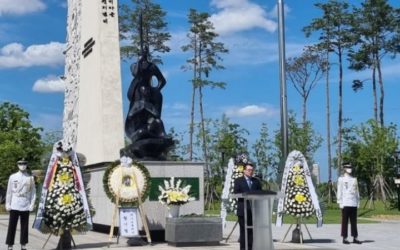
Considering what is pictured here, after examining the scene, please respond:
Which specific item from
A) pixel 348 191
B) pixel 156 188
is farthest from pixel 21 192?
pixel 348 191

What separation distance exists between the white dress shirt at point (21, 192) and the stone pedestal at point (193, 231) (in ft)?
9.74

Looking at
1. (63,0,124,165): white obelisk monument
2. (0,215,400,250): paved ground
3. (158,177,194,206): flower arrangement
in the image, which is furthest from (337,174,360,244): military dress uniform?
(63,0,124,165): white obelisk monument

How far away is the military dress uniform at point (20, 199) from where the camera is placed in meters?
13.5

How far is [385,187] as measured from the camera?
3566 cm

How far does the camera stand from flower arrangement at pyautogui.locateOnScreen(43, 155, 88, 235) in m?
13.6

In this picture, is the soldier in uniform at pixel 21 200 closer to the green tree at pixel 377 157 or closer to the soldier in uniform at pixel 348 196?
the soldier in uniform at pixel 348 196

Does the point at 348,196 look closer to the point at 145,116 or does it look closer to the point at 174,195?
the point at 174,195

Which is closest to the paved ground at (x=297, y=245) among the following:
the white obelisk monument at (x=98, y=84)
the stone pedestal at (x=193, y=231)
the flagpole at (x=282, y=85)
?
the stone pedestal at (x=193, y=231)

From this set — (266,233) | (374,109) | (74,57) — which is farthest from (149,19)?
(266,233)

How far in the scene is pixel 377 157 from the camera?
36219mm

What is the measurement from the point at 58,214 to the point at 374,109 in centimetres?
4000

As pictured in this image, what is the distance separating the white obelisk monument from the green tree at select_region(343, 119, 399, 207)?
62.2ft

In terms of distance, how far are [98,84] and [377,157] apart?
21.0m

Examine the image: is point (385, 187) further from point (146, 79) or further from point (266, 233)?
point (266, 233)
